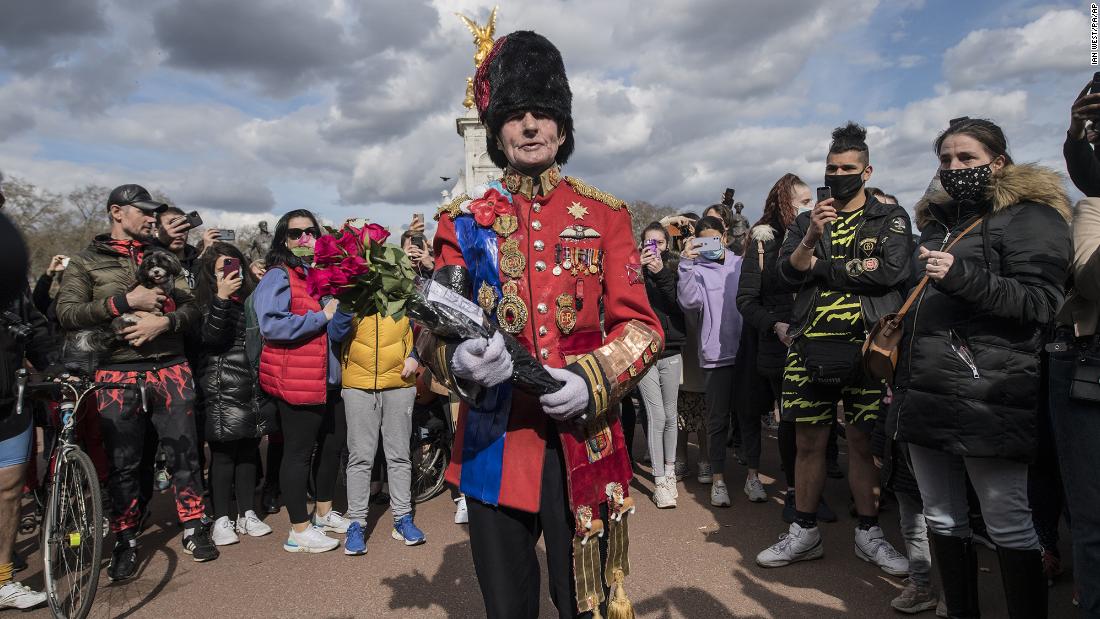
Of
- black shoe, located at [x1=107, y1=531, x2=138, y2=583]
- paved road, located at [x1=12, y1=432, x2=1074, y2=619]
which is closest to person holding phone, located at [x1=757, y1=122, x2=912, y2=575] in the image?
paved road, located at [x1=12, y1=432, x2=1074, y2=619]

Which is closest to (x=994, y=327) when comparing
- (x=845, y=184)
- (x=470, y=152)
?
(x=845, y=184)

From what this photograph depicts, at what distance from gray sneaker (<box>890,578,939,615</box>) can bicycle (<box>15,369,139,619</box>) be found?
4.65 meters

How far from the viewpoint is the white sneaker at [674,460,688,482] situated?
6892 mm

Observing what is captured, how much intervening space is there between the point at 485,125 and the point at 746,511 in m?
4.49

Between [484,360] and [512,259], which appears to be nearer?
[484,360]

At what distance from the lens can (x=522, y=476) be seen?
2.23m

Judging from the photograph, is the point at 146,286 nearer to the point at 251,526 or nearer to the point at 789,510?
the point at 251,526

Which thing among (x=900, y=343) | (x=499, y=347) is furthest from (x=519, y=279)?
(x=900, y=343)

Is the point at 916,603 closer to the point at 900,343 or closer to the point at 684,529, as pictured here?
the point at 900,343

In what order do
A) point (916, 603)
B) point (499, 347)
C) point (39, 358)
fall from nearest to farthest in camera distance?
point (499, 347) → point (916, 603) → point (39, 358)

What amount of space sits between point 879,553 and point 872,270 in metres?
1.87

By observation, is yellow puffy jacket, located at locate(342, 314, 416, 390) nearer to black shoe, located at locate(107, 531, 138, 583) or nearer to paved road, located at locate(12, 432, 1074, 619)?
paved road, located at locate(12, 432, 1074, 619)

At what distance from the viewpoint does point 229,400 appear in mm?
5375

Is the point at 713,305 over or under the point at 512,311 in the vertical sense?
under
